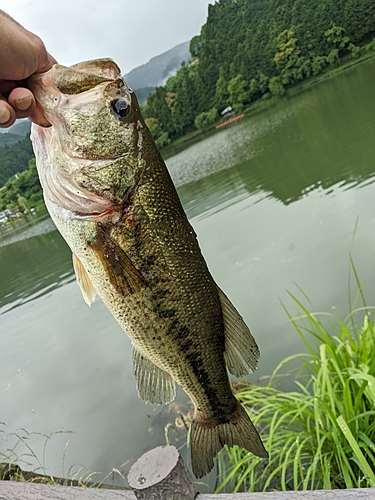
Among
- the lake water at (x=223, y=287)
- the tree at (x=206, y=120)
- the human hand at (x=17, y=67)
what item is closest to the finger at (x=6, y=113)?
the human hand at (x=17, y=67)

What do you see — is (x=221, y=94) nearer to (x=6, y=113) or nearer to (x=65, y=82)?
(x=65, y=82)

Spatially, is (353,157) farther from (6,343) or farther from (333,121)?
(6,343)

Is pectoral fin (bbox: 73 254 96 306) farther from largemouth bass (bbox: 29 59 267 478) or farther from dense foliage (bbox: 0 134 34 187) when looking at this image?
dense foliage (bbox: 0 134 34 187)

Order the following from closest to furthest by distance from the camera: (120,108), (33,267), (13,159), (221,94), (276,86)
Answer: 1. (120,108)
2. (33,267)
3. (13,159)
4. (276,86)
5. (221,94)

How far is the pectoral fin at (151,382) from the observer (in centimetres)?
175

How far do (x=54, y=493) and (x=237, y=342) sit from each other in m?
1.39

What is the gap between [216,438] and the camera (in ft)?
5.71

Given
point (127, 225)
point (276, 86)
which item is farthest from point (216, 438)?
point (276, 86)

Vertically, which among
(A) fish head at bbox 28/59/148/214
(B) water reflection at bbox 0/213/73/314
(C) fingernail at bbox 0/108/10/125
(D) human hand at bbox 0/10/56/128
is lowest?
(B) water reflection at bbox 0/213/73/314

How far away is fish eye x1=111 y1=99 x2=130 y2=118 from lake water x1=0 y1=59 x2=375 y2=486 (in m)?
3.78

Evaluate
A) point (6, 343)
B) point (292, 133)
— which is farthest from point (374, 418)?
point (292, 133)

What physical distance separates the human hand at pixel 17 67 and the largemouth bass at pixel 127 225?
0.15 ft

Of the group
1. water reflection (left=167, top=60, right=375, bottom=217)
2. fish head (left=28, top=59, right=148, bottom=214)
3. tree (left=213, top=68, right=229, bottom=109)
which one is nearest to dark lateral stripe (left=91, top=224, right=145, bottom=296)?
fish head (left=28, top=59, right=148, bottom=214)

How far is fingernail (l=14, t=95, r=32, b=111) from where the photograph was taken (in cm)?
133
